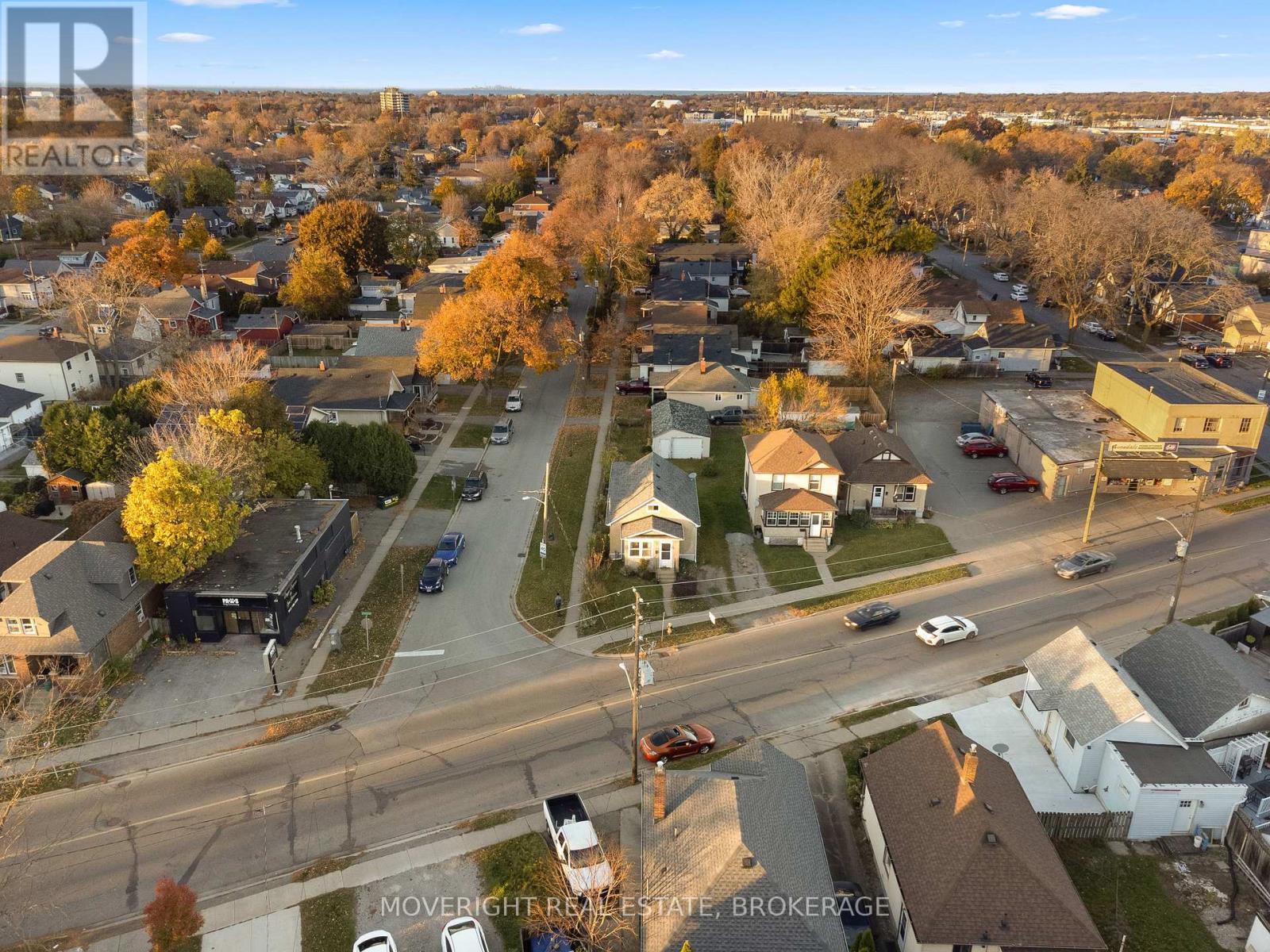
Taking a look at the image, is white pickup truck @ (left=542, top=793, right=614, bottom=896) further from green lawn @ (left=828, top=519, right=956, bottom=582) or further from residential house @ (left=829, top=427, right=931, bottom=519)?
residential house @ (left=829, top=427, right=931, bottom=519)

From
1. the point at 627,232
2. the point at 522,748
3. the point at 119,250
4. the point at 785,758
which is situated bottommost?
the point at 522,748

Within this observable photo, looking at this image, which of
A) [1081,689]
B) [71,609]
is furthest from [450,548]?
[1081,689]

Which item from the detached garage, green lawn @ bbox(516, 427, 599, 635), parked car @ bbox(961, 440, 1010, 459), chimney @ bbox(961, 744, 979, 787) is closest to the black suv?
green lawn @ bbox(516, 427, 599, 635)

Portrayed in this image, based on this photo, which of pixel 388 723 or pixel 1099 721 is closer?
pixel 1099 721

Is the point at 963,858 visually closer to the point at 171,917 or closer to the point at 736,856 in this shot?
the point at 736,856

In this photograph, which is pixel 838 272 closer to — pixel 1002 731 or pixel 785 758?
pixel 1002 731

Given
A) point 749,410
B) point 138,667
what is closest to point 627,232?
point 749,410

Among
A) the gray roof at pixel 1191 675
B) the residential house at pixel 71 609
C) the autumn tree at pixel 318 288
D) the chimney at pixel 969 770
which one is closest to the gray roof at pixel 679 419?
the gray roof at pixel 1191 675
